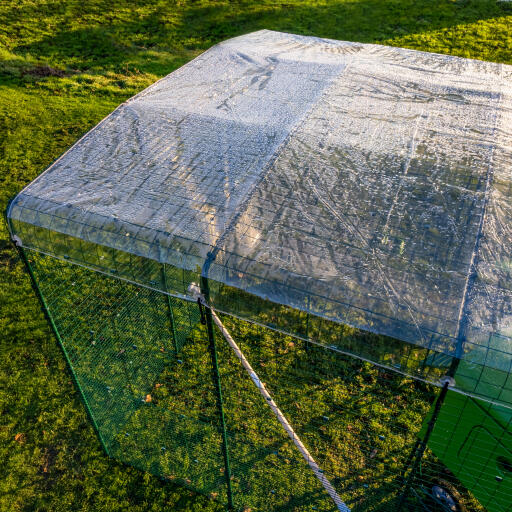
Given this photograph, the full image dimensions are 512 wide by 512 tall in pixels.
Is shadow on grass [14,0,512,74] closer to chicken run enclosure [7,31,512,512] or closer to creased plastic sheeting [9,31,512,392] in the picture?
chicken run enclosure [7,31,512,512]

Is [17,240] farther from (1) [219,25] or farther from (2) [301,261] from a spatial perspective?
(1) [219,25]

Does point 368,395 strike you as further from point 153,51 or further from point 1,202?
point 153,51

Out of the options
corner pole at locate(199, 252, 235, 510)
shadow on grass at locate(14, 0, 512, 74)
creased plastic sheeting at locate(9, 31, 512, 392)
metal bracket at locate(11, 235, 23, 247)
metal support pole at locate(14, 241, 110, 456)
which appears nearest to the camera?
creased plastic sheeting at locate(9, 31, 512, 392)

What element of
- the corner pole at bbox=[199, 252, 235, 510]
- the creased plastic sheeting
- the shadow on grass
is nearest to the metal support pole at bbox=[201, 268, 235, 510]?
the corner pole at bbox=[199, 252, 235, 510]

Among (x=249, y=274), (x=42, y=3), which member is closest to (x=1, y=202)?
(x=249, y=274)

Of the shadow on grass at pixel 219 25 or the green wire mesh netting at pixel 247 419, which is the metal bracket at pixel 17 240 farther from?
the shadow on grass at pixel 219 25

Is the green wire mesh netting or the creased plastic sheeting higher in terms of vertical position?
the creased plastic sheeting
